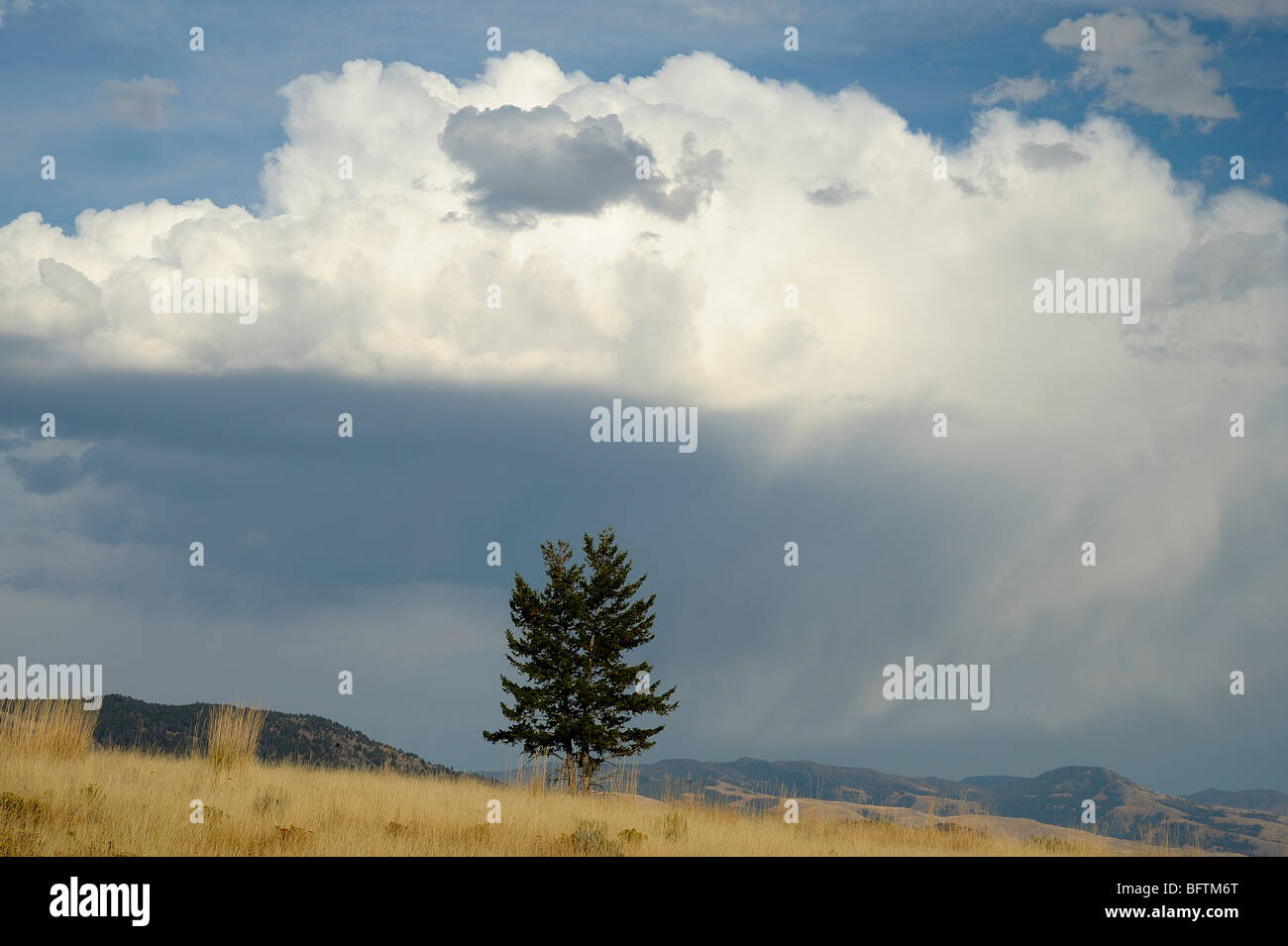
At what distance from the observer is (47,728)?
20.6 m

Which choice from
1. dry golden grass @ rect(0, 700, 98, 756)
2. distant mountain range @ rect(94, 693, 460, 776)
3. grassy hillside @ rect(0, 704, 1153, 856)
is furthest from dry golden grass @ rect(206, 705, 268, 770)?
distant mountain range @ rect(94, 693, 460, 776)

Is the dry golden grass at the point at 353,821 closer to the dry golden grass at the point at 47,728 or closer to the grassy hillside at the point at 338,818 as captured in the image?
the grassy hillside at the point at 338,818

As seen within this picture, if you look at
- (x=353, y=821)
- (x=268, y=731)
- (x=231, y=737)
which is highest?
(x=231, y=737)

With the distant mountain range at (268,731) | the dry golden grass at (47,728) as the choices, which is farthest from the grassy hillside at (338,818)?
the distant mountain range at (268,731)

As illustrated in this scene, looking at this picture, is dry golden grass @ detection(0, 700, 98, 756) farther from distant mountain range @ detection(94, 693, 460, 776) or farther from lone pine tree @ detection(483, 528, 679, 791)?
distant mountain range @ detection(94, 693, 460, 776)

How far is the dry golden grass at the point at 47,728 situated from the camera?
20297 mm

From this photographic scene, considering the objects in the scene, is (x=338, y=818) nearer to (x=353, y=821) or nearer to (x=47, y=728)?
(x=353, y=821)

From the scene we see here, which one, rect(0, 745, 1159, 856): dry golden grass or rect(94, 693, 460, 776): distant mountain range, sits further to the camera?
rect(94, 693, 460, 776): distant mountain range

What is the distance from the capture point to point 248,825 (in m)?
15.4

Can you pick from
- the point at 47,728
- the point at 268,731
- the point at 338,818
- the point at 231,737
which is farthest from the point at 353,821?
the point at 268,731

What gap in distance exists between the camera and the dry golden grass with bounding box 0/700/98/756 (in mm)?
20297

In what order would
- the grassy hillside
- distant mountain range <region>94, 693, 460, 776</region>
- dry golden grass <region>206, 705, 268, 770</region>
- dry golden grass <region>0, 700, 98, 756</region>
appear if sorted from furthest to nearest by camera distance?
A: 1. distant mountain range <region>94, 693, 460, 776</region>
2. dry golden grass <region>206, 705, 268, 770</region>
3. dry golden grass <region>0, 700, 98, 756</region>
4. the grassy hillside
